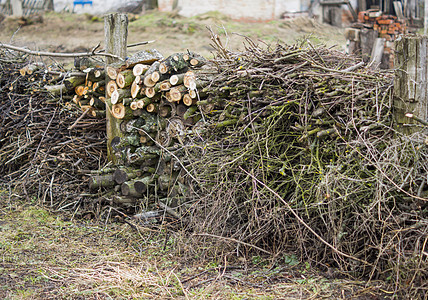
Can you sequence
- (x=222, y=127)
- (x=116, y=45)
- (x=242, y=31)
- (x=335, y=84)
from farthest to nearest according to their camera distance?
(x=242, y=31), (x=116, y=45), (x=222, y=127), (x=335, y=84)

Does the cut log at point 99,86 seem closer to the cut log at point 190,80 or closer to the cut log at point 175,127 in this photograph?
the cut log at point 175,127

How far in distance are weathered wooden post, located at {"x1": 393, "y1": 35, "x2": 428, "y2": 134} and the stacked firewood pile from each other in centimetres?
228

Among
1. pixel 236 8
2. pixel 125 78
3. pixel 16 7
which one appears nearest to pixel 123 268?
pixel 125 78

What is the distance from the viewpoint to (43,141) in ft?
21.9

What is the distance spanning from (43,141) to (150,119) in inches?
75.9

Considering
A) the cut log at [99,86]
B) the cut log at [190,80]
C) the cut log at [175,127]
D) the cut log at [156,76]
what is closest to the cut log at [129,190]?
the cut log at [175,127]

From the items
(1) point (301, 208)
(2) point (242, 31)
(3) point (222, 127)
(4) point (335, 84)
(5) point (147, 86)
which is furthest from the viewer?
(2) point (242, 31)

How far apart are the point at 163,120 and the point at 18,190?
2.58 meters

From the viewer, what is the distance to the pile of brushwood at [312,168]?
3.74m

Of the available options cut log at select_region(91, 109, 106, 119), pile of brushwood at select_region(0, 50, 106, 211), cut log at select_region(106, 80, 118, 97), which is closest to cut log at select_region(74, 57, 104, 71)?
pile of brushwood at select_region(0, 50, 106, 211)

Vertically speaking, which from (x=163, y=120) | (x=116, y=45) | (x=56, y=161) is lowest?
(x=56, y=161)

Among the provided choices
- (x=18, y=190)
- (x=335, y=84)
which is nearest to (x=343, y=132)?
(x=335, y=84)

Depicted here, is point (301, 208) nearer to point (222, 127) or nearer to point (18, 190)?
point (222, 127)

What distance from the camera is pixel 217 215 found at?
4.75 metres
